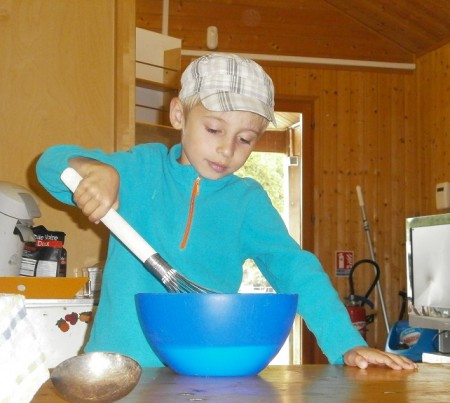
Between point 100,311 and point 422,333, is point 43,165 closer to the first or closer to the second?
point 100,311

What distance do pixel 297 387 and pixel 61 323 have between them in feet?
4.41

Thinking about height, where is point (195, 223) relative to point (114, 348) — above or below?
above

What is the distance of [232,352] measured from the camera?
33.5 inches

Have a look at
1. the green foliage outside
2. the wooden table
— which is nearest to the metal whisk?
the wooden table

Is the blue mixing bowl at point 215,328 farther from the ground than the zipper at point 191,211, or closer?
closer

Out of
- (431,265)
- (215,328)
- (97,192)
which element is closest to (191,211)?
(97,192)

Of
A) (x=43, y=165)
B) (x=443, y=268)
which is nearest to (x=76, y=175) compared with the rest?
(x=43, y=165)

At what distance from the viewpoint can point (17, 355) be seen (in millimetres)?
554

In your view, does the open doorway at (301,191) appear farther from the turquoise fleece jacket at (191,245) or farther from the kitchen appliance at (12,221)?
the turquoise fleece jacket at (191,245)

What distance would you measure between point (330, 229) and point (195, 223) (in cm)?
488

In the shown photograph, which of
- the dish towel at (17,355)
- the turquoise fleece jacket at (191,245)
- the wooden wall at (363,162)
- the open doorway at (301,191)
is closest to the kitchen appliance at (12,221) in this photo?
the turquoise fleece jacket at (191,245)

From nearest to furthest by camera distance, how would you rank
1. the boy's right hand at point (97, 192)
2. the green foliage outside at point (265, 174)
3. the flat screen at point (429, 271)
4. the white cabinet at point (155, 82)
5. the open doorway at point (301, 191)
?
1. the boy's right hand at point (97, 192)
2. the flat screen at point (429, 271)
3. the white cabinet at point (155, 82)
4. the open doorway at point (301, 191)
5. the green foliage outside at point (265, 174)

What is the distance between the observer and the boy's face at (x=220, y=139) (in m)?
1.18

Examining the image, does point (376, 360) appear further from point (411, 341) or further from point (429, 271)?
point (411, 341)
